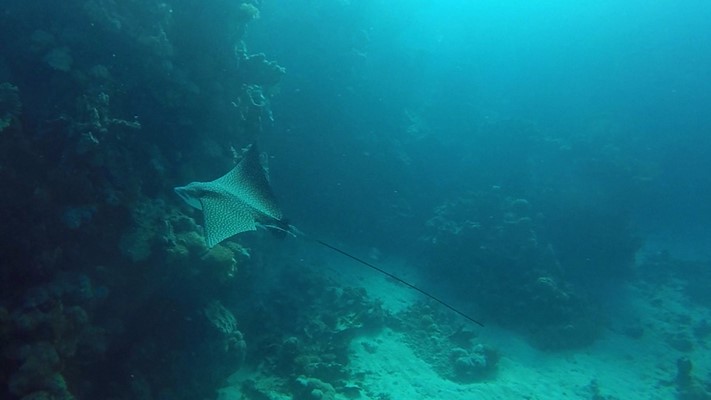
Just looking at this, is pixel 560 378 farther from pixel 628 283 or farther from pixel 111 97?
pixel 111 97

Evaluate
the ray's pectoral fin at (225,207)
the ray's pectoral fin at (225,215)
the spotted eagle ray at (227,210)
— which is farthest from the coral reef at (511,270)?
the ray's pectoral fin at (225,215)

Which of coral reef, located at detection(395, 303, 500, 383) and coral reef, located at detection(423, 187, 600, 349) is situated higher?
coral reef, located at detection(423, 187, 600, 349)

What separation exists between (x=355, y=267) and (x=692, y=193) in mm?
20014

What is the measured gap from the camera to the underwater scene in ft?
19.7

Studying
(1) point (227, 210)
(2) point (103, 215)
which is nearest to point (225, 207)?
(1) point (227, 210)

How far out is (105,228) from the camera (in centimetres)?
628

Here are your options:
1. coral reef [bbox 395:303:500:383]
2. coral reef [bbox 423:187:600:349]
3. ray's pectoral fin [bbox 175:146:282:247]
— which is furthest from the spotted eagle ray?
coral reef [bbox 423:187:600:349]

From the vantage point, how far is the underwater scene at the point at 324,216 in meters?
6.01

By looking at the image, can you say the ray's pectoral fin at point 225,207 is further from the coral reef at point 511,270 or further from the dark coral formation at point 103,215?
the coral reef at point 511,270

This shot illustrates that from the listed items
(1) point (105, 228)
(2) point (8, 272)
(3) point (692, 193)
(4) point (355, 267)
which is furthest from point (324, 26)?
(3) point (692, 193)

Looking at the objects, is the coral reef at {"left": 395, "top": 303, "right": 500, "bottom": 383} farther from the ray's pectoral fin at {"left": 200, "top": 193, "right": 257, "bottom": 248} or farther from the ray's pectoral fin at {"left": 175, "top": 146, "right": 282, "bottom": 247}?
the ray's pectoral fin at {"left": 200, "top": 193, "right": 257, "bottom": 248}

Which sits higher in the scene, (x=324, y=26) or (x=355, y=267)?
(x=324, y=26)

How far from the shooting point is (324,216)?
1405 centimetres

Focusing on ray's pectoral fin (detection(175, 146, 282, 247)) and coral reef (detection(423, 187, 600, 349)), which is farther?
coral reef (detection(423, 187, 600, 349))
